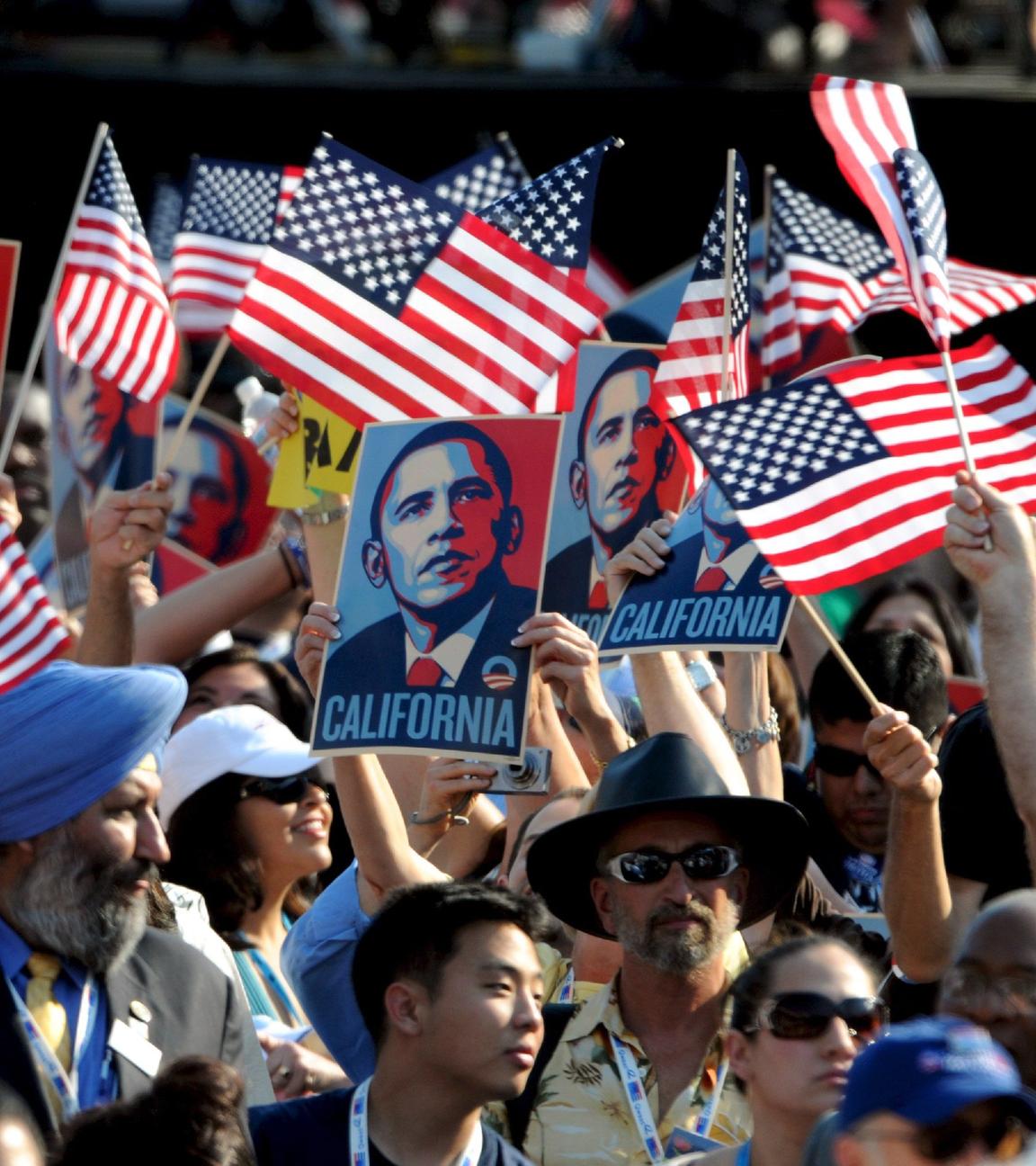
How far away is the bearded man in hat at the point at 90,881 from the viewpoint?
4043mm

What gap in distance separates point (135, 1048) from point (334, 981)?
756mm

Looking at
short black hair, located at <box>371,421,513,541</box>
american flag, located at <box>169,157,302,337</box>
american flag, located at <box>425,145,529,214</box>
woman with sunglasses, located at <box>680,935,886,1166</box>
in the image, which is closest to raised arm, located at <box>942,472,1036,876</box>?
woman with sunglasses, located at <box>680,935,886,1166</box>

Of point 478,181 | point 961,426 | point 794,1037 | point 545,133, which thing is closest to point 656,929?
point 794,1037

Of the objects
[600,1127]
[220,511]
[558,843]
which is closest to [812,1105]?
[600,1127]

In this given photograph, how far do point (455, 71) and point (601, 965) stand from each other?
33.6 ft

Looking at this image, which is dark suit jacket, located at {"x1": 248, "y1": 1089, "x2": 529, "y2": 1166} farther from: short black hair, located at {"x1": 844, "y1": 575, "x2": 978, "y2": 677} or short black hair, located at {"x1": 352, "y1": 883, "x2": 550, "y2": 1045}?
short black hair, located at {"x1": 844, "y1": 575, "x2": 978, "y2": 677}

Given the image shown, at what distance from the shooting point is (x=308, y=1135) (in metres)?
4.05

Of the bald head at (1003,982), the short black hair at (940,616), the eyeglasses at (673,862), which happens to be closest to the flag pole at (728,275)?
the eyeglasses at (673,862)

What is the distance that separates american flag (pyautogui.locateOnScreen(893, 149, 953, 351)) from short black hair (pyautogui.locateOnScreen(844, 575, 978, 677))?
6.40ft

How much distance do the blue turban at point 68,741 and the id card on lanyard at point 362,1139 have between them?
2.37 feet

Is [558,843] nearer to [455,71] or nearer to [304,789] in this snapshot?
[304,789]

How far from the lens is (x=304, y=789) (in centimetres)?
584

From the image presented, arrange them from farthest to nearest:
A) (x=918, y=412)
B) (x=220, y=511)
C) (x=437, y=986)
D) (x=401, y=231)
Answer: (x=220, y=511) → (x=401, y=231) → (x=918, y=412) → (x=437, y=986)

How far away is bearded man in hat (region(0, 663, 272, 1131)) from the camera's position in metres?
4.04
